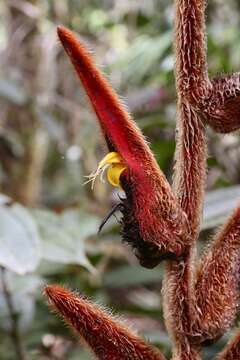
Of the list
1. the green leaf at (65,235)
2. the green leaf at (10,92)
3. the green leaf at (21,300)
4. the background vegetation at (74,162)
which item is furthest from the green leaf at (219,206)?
the green leaf at (10,92)

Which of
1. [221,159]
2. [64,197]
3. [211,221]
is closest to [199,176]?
[211,221]

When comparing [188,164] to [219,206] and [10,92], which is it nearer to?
[219,206]

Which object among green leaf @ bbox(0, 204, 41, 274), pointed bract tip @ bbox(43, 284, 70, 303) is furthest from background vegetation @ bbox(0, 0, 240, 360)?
pointed bract tip @ bbox(43, 284, 70, 303)

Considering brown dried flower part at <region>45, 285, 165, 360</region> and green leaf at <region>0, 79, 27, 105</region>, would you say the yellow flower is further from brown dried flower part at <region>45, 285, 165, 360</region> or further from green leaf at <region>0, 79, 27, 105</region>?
green leaf at <region>0, 79, 27, 105</region>

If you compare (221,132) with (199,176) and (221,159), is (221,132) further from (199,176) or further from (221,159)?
(221,159)

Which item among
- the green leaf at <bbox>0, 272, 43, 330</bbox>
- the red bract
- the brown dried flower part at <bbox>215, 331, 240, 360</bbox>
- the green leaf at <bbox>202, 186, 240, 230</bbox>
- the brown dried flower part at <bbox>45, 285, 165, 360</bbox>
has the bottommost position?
the green leaf at <bbox>0, 272, 43, 330</bbox>

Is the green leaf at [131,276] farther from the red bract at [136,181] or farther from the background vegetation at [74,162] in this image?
the red bract at [136,181]

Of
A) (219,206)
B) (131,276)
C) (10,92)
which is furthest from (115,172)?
(10,92)

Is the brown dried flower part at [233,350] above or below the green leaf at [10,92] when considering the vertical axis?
below
